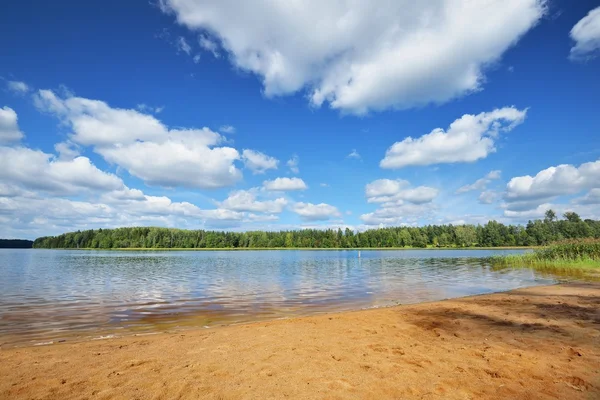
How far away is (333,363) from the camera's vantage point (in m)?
8.32

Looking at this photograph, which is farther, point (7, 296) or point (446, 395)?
point (7, 296)

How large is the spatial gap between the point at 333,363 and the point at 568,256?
50472 millimetres

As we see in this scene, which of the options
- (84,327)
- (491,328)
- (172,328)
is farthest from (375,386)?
(84,327)

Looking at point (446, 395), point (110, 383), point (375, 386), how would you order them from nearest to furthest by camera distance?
point (446, 395) → point (375, 386) → point (110, 383)

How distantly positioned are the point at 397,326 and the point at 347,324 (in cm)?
206

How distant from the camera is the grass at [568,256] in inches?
1547

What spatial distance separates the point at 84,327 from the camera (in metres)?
14.4

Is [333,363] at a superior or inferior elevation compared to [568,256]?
inferior

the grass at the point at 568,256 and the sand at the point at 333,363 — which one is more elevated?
the grass at the point at 568,256

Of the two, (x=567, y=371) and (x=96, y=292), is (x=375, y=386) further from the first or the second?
(x=96, y=292)

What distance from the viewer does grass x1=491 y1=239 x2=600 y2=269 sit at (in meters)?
39.3

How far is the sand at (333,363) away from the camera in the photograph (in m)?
6.65

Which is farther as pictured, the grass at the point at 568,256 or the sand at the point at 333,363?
the grass at the point at 568,256

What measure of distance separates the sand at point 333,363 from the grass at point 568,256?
3431 centimetres
